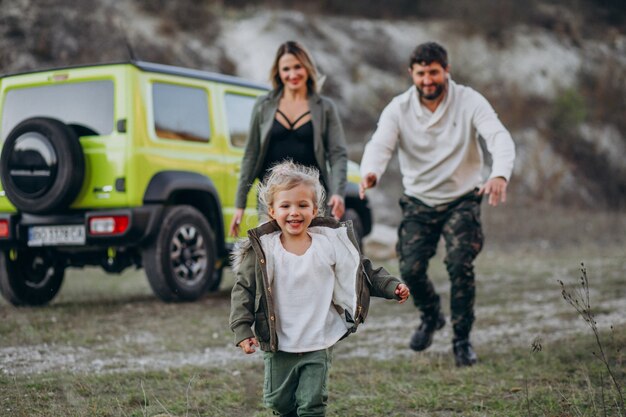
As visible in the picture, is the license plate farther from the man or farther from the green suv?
the man

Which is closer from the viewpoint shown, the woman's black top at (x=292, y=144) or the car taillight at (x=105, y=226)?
the woman's black top at (x=292, y=144)

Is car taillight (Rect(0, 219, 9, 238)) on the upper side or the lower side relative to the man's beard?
lower

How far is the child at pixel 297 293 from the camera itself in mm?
3541

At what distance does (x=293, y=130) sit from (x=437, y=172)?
1.13 meters

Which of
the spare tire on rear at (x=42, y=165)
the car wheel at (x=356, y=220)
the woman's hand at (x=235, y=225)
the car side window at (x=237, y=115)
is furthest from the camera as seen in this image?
the car wheel at (x=356, y=220)

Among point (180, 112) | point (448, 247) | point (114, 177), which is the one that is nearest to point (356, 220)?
point (180, 112)

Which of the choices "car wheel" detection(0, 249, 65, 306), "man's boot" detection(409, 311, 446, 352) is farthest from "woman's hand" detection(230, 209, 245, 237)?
"car wheel" detection(0, 249, 65, 306)

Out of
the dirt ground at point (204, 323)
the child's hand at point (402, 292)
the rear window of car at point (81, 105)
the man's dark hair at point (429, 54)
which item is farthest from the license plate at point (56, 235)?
the child's hand at point (402, 292)

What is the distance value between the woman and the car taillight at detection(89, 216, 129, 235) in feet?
7.07

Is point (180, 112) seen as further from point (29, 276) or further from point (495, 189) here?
point (495, 189)

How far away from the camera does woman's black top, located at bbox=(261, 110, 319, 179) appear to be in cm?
646

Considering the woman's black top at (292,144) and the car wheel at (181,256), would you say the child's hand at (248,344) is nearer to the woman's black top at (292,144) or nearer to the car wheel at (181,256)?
the woman's black top at (292,144)

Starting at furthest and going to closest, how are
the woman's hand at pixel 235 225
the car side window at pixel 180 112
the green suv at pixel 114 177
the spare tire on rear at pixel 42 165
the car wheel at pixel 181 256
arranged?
the car side window at pixel 180 112 → the car wheel at pixel 181 256 → the green suv at pixel 114 177 → the spare tire on rear at pixel 42 165 → the woman's hand at pixel 235 225

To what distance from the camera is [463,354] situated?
5.70m
